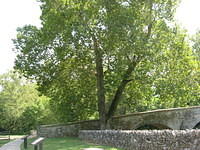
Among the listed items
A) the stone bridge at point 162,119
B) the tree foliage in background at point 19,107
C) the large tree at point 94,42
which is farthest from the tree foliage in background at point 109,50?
the tree foliage in background at point 19,107

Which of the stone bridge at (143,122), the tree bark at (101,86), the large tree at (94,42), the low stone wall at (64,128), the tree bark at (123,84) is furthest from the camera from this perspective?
the stone bridge at (143,122)

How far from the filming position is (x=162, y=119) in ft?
83.9

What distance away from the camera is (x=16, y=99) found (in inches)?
1714

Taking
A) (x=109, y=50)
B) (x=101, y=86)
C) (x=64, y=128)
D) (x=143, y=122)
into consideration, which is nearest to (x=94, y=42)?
(x=109, y=50)

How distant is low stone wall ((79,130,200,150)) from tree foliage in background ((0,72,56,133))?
27697 millimetres

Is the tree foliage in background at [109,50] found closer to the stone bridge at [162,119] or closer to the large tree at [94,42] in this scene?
the large tree at [94,42]

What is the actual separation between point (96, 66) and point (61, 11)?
469 cm

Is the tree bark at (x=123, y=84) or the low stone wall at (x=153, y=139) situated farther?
the tree bark at (x=123, y=84)

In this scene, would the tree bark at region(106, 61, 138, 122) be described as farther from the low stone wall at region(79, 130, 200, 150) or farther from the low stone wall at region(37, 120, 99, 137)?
the low stone wall at region(79, 130, 200, 150)

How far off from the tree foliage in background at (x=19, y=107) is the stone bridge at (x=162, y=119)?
775 inches

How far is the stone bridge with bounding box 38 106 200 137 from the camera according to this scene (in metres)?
23.7

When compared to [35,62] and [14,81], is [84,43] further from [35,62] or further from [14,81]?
[14,81]

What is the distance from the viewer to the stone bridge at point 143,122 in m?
23.7

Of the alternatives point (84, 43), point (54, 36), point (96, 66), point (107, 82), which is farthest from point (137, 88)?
point (54, 36)
